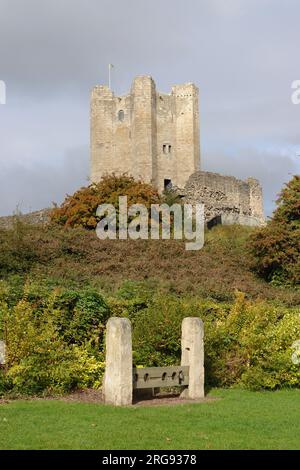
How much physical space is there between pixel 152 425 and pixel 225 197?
3534 centimetres

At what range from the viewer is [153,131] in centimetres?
5153

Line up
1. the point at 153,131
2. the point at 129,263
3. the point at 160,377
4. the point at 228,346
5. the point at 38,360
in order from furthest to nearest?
1. the point at 153,131
2. the point at 129,263
3. the point at 228,346
4. the point at 38,360
5. the point at 160,377

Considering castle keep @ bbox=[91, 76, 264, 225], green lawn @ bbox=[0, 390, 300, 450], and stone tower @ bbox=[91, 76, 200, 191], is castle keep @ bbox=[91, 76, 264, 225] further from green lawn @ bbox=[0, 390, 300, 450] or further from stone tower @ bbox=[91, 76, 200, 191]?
green lawn @ bbox=[0, 390, 300, 450]

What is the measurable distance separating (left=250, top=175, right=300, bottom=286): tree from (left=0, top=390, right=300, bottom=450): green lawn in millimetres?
12766

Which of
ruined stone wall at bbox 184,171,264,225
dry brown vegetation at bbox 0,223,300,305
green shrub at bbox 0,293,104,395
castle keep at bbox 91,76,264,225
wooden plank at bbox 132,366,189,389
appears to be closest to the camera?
wooden plank at bbox 132,366,189,389

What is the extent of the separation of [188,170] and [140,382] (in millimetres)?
43058

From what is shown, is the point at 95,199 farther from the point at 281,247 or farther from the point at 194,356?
the point at 194,356

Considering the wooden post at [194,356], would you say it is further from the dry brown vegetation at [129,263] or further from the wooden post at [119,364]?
the dry brown vegetation at [129,263]

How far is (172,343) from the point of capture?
12195 mm

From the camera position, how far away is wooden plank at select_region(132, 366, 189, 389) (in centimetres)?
1041

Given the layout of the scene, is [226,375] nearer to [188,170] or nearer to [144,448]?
[144,448]

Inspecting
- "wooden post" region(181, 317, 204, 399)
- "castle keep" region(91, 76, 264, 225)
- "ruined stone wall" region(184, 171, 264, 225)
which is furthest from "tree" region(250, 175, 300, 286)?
"castle keep" region(91, 76, 264, 225)

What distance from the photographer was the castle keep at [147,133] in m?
51.0

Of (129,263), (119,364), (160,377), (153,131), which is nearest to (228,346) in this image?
(160,377)
